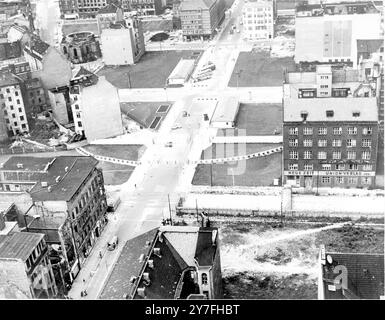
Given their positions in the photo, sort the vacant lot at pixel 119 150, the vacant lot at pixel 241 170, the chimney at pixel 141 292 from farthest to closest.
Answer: the vacant lot at pixel 119 150
the vacant lot at pixel 241 170
the chimney at pixel 141 292

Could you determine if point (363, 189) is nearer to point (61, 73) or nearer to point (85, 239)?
point (85, 239)

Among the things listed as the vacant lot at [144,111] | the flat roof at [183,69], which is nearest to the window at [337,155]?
the vacant lot at [144,111]

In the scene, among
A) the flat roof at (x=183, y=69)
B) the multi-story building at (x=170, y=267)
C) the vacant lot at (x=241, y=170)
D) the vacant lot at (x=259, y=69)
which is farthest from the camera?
the flat roof at (x=183, y=69)

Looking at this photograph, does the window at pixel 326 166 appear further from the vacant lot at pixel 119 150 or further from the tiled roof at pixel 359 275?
the tiled roof at pixel 359 275

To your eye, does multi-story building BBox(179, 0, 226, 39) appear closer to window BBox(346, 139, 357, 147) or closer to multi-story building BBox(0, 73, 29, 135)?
multi-story building BBox(0, 73, 29, 135)

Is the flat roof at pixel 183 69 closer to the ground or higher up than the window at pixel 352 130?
closer to the ground

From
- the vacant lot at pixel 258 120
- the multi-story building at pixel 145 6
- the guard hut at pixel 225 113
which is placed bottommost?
the vacant lot at pixel 258 120

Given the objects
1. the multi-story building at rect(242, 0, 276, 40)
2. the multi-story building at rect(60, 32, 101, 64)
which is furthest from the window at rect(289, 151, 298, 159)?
the multi-story building at rect(60, 32, 101, 64)
